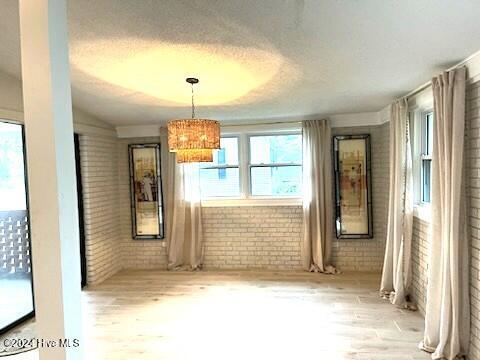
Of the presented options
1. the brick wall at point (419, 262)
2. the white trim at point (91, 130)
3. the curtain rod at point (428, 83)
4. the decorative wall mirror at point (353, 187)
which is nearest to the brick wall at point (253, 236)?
the decorative wall mirror at point (353, 187)

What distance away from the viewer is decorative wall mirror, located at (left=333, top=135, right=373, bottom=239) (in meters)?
4.83

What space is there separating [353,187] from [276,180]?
111 centimetres

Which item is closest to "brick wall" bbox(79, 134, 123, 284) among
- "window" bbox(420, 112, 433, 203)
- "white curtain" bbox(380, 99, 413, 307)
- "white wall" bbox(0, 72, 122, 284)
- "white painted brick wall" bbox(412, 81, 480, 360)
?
"white wall" bbox(0, 72, 122, 284)

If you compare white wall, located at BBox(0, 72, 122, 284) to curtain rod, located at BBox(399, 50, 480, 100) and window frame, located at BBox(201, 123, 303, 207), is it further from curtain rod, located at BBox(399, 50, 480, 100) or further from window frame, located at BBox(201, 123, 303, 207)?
curtain rod, located at BBox(399, 50, 480, 100)

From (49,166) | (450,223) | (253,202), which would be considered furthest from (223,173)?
(49,166)

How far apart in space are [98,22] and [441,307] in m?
3.26

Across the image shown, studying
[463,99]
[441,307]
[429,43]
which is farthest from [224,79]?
[441,307]

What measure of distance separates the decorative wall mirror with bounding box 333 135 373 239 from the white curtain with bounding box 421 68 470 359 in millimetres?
2049

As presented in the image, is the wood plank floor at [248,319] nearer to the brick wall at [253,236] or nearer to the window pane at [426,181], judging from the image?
the brick wall at [253,236]

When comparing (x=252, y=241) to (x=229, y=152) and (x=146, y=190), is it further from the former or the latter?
(x=146, y=190)

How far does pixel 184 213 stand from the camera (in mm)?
5133

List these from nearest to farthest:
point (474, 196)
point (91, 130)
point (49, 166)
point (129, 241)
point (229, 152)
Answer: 1. point (49, 166)
2. point (474, 196)
3. point (91, 130)
4. point (229, 152)
5. point (129, 241)

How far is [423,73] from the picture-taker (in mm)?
3006

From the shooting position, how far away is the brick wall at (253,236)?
512 cm
